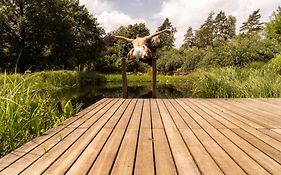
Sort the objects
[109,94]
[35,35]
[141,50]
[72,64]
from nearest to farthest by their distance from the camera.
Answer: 1. [141,50]
2. [109,94]
3. [35,35]
4. [72,64]

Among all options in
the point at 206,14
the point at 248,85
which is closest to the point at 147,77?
the point at 248,85

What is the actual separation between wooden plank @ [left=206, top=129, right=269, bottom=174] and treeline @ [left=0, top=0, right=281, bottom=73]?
1003 cm

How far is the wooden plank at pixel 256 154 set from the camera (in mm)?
1530

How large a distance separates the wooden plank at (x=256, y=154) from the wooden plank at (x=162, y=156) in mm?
550

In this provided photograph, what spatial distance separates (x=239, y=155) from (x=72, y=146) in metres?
1.21

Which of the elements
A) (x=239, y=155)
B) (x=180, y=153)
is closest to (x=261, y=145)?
(x=239, y=155)

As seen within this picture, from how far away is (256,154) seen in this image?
178 centimetres

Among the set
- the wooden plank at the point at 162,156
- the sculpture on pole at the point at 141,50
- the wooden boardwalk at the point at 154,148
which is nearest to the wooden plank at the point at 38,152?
the wooden boardwalk at the point at 154,148

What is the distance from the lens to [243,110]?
367 centimetres

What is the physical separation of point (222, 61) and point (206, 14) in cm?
4343

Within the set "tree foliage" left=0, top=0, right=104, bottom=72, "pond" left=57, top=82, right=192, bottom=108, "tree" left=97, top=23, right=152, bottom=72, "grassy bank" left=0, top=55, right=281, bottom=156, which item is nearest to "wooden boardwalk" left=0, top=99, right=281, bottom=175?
"grassy bank" left=0, top=55, right=281, bottom=156

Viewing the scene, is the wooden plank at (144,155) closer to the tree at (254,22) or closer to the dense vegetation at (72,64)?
the dense vegetation at (72,64)

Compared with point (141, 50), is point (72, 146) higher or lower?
lower

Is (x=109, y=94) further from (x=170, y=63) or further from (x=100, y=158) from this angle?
(x=170, y=63)
